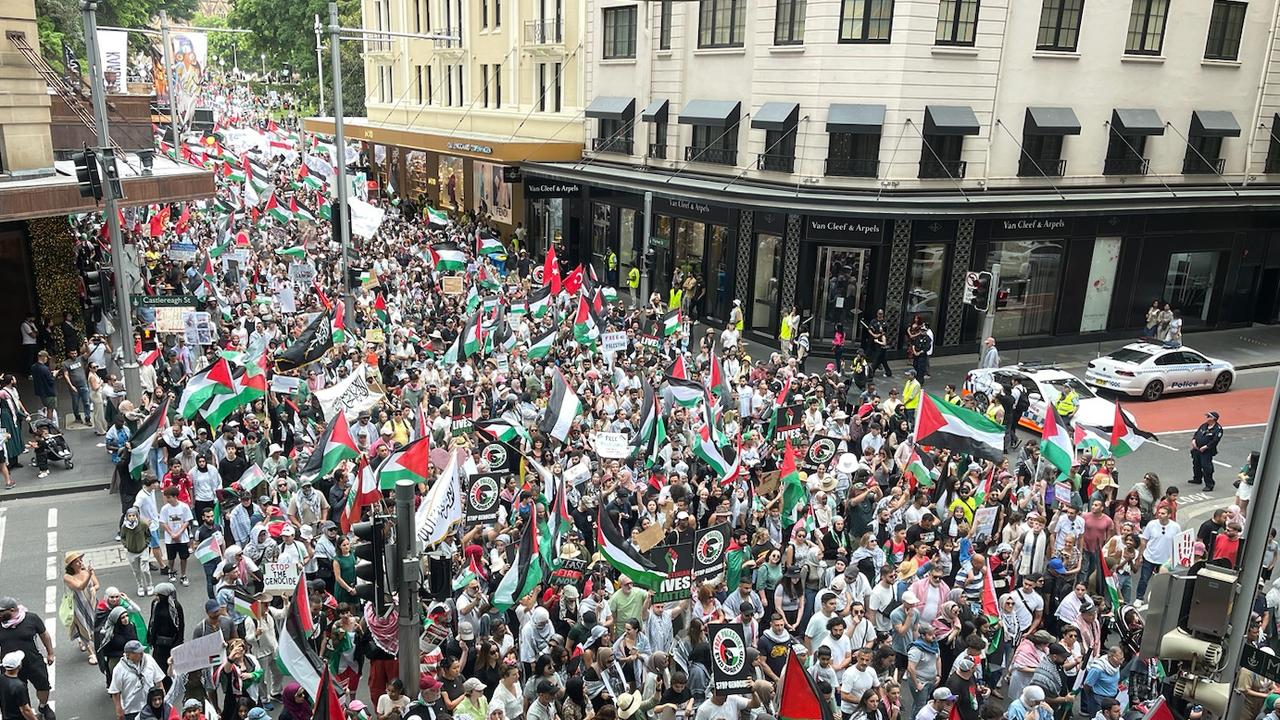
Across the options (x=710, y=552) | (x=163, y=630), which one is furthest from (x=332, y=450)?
(x=710, y=552)

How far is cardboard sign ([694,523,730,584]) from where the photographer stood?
11.8m

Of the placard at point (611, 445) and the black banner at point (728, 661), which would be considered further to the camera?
the placard at point (611, 445)

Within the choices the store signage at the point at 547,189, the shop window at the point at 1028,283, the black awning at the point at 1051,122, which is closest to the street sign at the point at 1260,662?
the shop window at the point at 1028,283

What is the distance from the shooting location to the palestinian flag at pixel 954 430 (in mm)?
15852

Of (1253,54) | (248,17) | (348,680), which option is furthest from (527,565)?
(248,17)

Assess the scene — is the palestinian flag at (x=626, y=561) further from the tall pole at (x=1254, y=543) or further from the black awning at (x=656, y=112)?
the black awning at (x=656, y=112)

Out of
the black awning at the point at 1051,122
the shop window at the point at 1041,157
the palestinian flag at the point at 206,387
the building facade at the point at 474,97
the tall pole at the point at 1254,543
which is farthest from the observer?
the building facade at the point at 474,97

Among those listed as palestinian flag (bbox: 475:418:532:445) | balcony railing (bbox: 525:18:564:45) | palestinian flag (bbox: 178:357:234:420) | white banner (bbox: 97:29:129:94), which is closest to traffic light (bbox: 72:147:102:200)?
palestinian flag (bbox: 178:357:234:420)

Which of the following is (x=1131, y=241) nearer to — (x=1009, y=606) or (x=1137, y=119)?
(x=1137, y=119)

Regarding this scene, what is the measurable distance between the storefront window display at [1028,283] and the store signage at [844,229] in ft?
14.4

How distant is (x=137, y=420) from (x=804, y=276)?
60.3 ft

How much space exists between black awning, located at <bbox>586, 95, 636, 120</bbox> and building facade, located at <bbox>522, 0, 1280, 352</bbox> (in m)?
0.51

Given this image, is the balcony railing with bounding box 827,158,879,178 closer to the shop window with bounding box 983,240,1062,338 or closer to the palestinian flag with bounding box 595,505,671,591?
the shop window with bounding box 983,240,1062,338

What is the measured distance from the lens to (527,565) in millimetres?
11578
